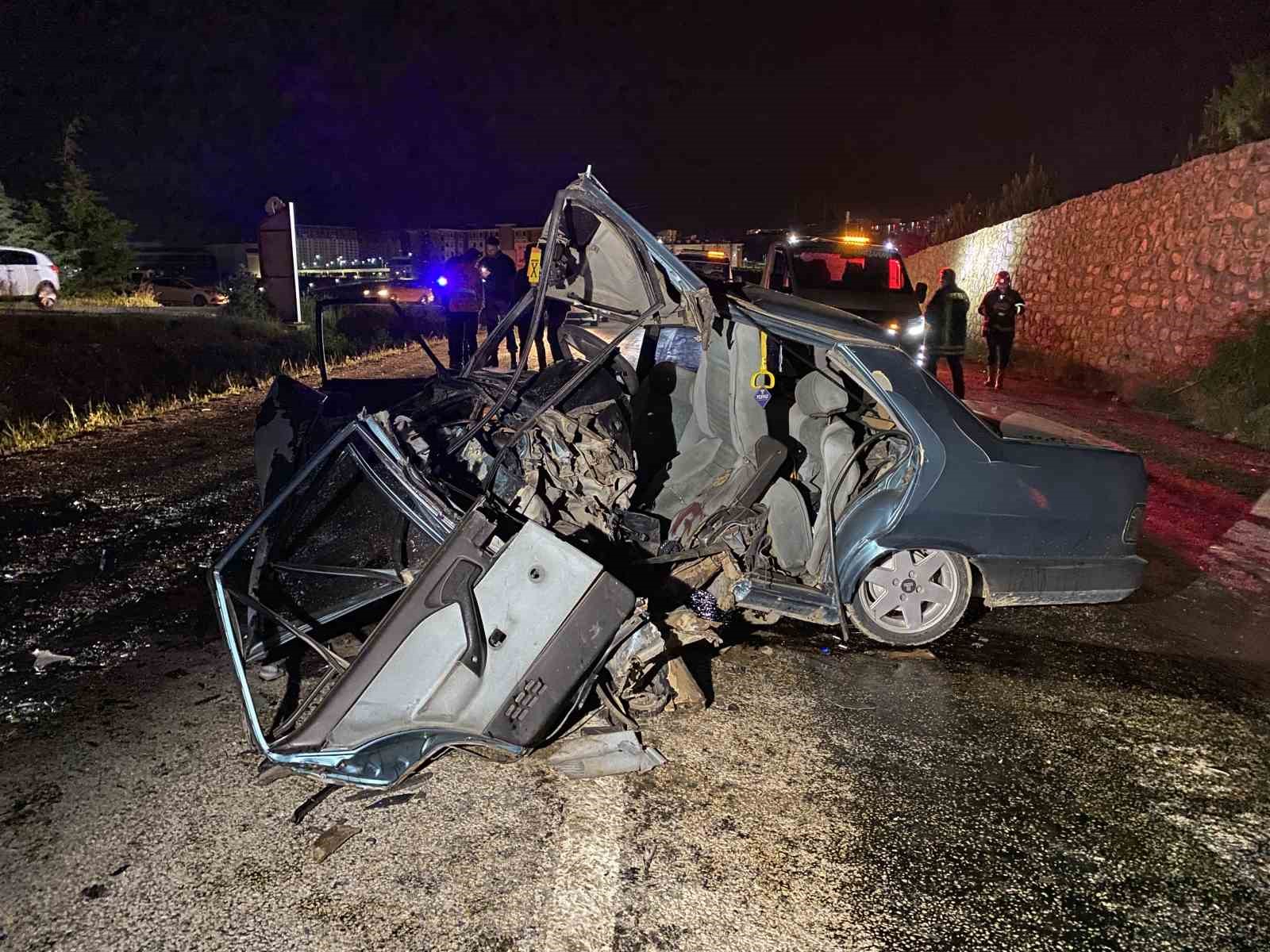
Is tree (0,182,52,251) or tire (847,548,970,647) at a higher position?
tree (0,182,52,251)

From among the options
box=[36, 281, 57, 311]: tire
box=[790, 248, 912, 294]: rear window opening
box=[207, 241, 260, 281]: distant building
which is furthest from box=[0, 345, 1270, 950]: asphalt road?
box=[207, 241, 260, 281]: distant building

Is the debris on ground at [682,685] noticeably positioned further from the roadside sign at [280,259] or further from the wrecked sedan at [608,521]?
the roadside sign at [280,259]

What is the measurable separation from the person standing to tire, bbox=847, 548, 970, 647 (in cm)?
754

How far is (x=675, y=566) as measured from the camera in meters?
4.14

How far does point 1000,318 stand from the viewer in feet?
40.5

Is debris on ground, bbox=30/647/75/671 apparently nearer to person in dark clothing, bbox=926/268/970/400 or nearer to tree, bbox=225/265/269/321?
person in dark clothing, bbox=926/268/970/400

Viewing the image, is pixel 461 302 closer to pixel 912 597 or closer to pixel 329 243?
pixel 912 597

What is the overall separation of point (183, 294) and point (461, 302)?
2569 cm

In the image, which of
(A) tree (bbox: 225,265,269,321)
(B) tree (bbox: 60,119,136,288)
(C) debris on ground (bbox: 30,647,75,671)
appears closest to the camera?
(C) debris on ground (bbox: 30,647,75,671)

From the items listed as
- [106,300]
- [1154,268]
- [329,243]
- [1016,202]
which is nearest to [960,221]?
[1016,202]

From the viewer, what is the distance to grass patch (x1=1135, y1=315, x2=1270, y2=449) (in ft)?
31.0

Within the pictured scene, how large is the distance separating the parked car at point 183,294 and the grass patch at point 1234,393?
1196 inches

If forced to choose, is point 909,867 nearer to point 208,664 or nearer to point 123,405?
point 208,664

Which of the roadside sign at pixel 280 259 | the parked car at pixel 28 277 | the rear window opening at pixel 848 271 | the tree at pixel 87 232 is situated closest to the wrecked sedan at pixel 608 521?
the rear window opening at pixel 848 271
